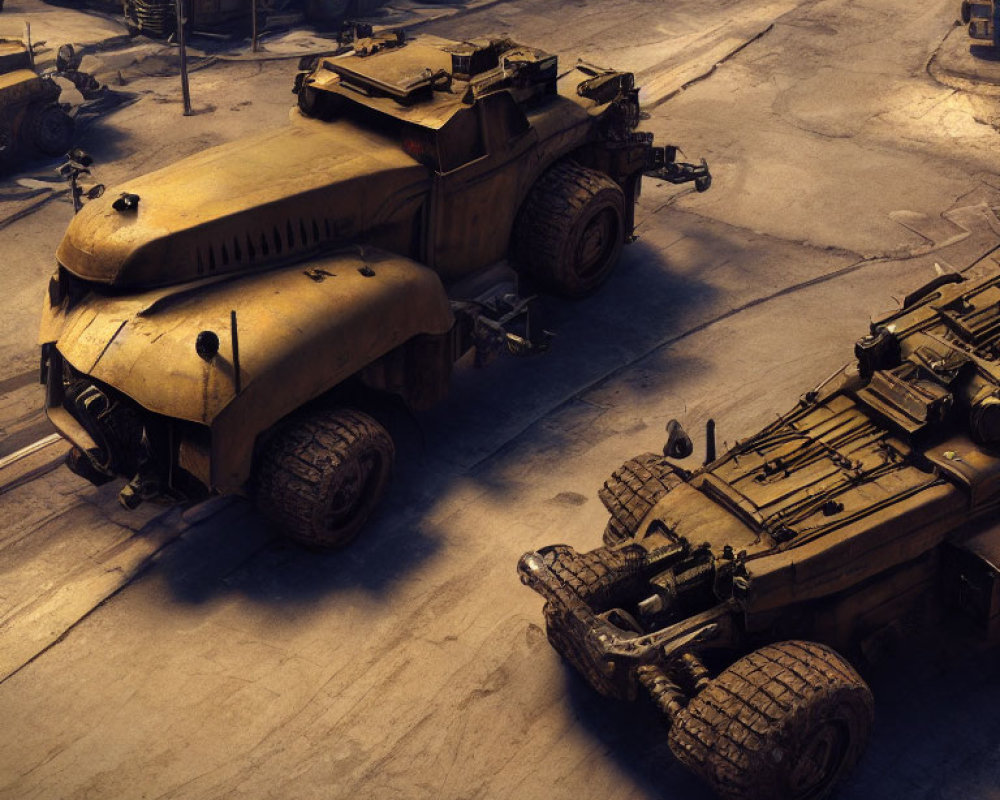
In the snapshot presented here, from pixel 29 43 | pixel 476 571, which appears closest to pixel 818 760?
pixel 476 571

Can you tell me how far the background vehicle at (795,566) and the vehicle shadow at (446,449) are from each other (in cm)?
217

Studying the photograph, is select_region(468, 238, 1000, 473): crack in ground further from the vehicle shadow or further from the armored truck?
the armored truck

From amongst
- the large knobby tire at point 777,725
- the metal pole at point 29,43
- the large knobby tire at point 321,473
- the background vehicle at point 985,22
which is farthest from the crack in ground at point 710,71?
the large knobby tire at point 777,725

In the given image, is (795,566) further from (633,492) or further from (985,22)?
(985,22)

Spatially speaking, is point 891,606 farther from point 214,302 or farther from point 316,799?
point 214,302

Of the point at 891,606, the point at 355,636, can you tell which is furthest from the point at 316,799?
the point at 891,606

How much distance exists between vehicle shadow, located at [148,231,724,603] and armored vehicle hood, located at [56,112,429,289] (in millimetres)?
2061

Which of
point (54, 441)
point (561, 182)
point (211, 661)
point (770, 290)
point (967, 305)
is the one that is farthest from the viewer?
point (770, 290)

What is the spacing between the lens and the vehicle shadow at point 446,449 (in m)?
11.2

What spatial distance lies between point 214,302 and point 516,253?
4.31 m

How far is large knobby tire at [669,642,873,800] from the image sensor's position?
323 inches

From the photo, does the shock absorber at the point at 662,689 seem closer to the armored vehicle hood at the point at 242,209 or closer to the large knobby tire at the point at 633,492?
the large knobby tire at the point at 633,492

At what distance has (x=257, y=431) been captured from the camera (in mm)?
10781

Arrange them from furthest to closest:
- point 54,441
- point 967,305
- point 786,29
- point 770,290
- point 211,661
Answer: point 786,29
point 770,290
point 54,441
point 967,305
point 211,661
